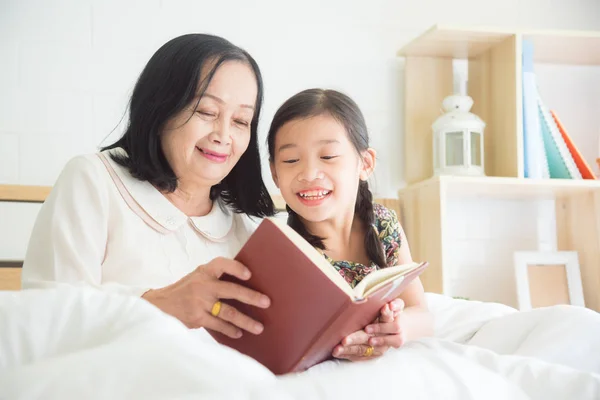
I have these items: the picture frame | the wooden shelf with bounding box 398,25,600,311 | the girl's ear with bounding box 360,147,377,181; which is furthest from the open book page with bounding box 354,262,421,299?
the picture frame

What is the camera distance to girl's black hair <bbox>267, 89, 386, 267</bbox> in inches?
59.4

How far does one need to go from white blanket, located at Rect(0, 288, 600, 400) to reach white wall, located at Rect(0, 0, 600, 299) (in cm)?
153

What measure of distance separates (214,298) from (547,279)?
6.03ft

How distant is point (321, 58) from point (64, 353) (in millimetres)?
1980

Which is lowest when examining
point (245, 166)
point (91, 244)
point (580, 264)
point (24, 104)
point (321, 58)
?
point (580, 264)

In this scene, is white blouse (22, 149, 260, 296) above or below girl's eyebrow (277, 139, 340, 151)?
below

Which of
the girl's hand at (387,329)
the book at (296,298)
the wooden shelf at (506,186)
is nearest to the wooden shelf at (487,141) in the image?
the wooden shelf at (506,186)

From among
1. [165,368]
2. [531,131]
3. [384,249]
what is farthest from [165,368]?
[531,131]

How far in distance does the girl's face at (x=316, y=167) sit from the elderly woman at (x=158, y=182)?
0.34 feet

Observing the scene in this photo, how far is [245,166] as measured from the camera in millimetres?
1589

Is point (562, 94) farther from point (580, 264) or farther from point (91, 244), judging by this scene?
point (91, 244)

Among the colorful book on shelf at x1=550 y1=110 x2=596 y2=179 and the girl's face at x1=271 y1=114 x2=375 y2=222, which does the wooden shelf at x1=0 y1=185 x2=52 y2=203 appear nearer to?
the girl's face at x1=271 y1=114 x2=375 y2=222

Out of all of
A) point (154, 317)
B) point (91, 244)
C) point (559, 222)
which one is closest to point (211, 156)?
point (91, 244)

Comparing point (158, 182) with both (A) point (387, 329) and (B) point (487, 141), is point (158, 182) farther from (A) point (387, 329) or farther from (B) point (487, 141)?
(B) point (487, 141)
